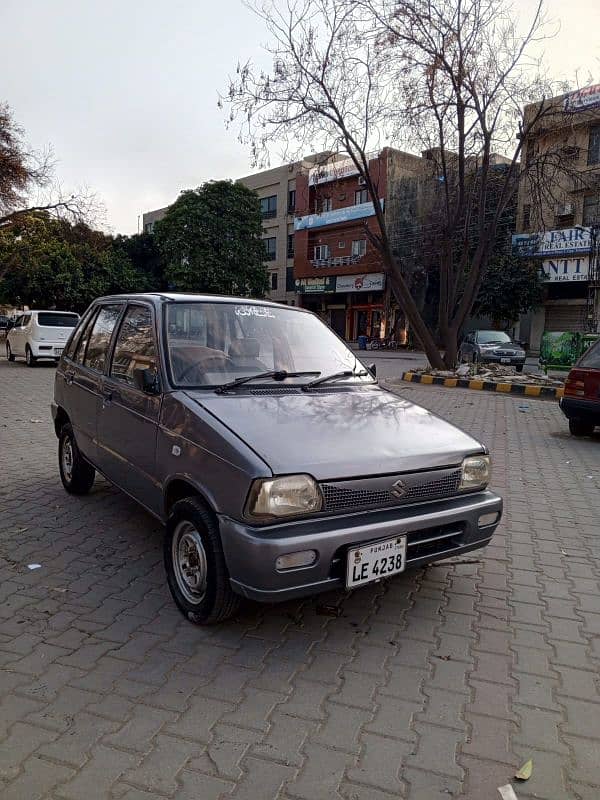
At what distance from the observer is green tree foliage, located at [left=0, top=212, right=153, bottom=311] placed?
28062 millimetres

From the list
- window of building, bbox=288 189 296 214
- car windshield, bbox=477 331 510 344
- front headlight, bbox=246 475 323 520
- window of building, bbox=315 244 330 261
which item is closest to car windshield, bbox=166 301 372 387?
front headlight, bbox=246 475 323 520

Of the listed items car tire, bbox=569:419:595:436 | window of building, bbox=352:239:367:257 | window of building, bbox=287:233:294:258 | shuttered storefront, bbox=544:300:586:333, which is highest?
window of building, bbox=287:233:294:258

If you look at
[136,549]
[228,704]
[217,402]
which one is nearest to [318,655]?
[228,704]

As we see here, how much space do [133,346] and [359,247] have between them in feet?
126

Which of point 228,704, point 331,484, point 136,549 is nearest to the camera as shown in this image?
point 228,704

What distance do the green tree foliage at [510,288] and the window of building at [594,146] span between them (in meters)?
5.58

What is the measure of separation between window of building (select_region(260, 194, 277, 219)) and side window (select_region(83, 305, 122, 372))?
44920 mm

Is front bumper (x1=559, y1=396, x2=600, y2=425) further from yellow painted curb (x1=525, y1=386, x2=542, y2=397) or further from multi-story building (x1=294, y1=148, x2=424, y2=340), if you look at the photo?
multi-story building (x1=294, y1=148, x2=424, y2=340)

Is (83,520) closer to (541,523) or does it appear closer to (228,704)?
(228,704)

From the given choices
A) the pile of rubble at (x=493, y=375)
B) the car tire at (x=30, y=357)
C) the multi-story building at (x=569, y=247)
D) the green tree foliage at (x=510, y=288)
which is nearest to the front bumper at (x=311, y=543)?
the pile of rubble at (x=493, y=375)

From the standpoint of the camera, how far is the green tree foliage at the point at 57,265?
28.1 meters

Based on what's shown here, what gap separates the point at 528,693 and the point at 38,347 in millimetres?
17567

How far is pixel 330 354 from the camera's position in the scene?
162 inches

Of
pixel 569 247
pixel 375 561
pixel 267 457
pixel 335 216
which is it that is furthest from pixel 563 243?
pixel 267 457
